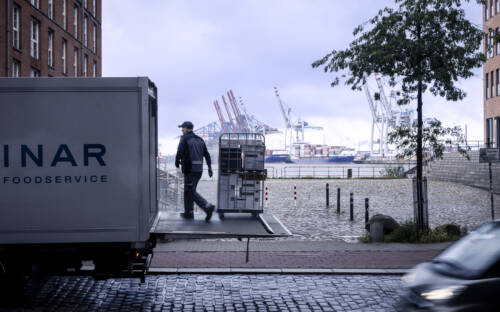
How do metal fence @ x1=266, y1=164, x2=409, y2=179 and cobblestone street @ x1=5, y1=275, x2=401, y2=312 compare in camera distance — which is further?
metal fence @ x1=266, y1=164, x2=409, y2=179

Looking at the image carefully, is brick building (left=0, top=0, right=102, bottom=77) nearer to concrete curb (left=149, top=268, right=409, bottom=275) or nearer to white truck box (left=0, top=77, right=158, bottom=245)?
concrete curb (left=149, top=268, right=409, bottom=275)

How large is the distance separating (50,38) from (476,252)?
127ft

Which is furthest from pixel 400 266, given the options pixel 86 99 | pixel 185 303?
pixel 86 99

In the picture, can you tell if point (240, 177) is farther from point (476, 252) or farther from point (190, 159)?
point (476, 252)

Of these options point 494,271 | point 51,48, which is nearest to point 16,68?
point 51,48

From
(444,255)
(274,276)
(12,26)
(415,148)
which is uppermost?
(12,26)

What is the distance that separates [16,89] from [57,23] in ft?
117

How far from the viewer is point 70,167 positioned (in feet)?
24.7

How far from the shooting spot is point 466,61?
48.5 feet

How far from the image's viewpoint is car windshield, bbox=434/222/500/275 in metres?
5.08

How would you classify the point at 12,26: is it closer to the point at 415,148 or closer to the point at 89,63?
the point at 89,63

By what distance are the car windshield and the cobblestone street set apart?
7.68 ft

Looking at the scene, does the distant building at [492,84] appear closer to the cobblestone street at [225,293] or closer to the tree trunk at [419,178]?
the tree trunk at [419,178]

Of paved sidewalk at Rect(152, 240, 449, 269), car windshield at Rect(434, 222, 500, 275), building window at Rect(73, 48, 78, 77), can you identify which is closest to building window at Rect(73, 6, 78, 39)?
building window at Rect(73, 48, 78, 77)
